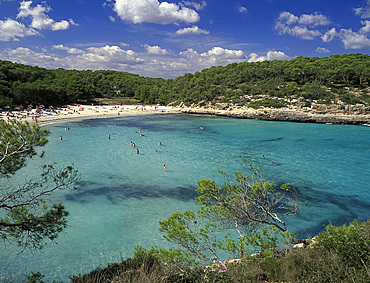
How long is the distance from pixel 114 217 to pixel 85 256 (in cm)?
336

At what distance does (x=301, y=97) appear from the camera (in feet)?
197

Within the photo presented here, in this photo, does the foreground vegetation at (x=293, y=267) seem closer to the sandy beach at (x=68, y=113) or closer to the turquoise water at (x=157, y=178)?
the turquoise water at (x=157, y=178)

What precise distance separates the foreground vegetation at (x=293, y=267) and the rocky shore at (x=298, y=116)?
171 feet

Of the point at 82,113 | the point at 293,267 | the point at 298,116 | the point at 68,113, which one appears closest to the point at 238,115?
the point at 298,116

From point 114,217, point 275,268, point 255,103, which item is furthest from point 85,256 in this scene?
point 255,103

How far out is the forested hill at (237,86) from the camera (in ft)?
184

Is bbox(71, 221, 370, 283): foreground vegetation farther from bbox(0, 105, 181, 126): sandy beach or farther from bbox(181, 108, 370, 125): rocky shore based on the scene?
bbox(181, 108, 370, 125): rocky shore

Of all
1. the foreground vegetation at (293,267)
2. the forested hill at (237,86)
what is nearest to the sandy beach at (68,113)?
the forested hill at (237,86)

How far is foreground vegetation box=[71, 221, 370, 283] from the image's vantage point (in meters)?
5.29

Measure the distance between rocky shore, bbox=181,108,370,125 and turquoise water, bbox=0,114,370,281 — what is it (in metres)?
10.7

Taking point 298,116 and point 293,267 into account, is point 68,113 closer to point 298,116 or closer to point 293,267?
point 298,116

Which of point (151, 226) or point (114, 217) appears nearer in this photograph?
point (151, 226)

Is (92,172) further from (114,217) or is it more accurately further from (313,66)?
(313,66)

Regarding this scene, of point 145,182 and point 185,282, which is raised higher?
point 185,282
